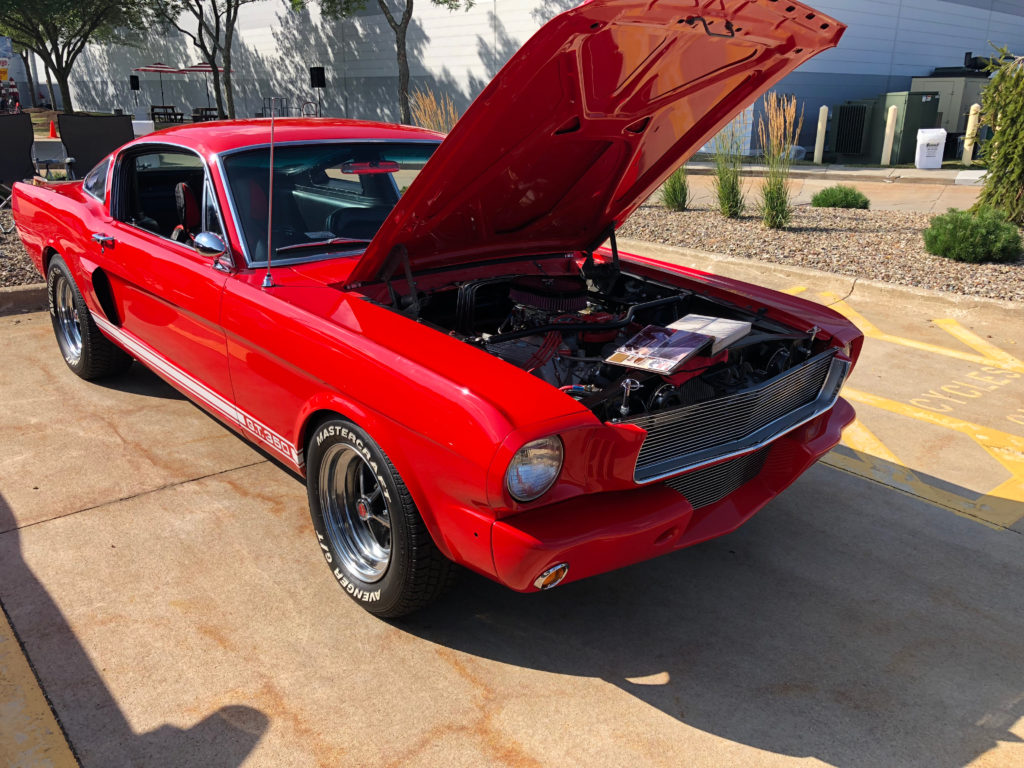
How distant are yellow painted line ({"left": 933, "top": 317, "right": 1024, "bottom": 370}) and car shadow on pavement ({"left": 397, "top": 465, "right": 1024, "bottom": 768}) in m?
2.65

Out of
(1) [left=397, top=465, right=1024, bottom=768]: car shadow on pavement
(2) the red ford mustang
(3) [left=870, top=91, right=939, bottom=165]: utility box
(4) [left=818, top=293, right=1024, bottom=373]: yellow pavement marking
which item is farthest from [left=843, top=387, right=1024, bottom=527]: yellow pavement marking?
(3) [left=870, top=91, right=939, bottom=165]: utility box

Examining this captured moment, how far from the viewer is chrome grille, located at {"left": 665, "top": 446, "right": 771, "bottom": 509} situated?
2.95 m

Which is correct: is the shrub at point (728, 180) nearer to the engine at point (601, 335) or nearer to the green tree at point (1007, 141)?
the green tree at point (1007, 141)

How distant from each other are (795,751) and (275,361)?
2.26 m

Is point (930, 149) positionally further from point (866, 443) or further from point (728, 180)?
point (866, 443)

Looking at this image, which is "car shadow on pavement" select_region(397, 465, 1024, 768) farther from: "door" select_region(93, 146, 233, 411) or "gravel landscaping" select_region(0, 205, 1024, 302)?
"gravel landscaping" select_region(0, 205, 1024, 302)

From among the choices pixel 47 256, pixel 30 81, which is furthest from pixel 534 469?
pixel 30 81

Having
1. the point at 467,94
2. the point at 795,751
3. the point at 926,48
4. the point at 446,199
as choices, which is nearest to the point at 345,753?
the point at 795,751

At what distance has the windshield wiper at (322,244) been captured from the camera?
12.1ft

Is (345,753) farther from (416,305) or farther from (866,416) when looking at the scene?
(866,416)

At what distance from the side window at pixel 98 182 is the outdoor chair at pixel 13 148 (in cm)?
676

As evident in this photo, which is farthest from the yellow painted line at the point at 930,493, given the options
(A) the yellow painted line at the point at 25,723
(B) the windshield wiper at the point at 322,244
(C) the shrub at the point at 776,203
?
(C) the shrub at the point at 776,203

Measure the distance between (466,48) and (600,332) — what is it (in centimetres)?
2357

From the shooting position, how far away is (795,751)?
2.53m
